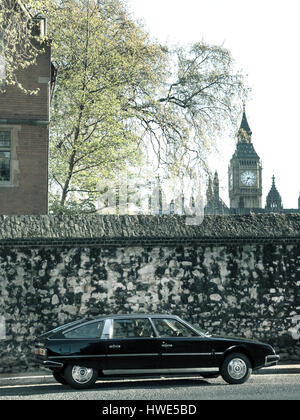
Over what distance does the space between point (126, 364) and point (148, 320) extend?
3.19 feet

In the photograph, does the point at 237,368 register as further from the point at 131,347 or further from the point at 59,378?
the point at 59,378

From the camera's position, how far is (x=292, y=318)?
1625 cm

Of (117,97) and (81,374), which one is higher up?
(117,97)

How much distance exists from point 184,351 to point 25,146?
13.6 metres

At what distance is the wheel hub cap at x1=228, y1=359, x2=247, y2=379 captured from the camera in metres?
12.9

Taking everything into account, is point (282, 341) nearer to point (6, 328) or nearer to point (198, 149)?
point (6, 328)

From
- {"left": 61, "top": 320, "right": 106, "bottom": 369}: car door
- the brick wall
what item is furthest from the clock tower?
{"left": 61, "top": 320, "right": 106, "bottom": 369}: car door

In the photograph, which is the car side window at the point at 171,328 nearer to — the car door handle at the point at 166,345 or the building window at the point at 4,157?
the car door handle at the point at 166,345

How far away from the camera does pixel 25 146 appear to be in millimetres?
24219

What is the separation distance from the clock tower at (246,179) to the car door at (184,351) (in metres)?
149

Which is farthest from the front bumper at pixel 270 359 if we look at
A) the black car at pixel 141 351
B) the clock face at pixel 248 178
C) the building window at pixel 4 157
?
the clock face at pixel 248 178

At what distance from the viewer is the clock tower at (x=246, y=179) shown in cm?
16338

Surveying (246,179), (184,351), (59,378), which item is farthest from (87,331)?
(246,179)
